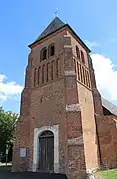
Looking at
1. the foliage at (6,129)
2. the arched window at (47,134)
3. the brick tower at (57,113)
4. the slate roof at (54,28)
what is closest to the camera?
the brick tower at (57,113)

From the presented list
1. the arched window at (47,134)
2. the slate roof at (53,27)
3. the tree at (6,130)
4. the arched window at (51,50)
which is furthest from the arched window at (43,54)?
the tree at (6,130)

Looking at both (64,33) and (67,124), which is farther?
(64,33)

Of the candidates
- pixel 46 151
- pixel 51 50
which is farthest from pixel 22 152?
pixel 51 50

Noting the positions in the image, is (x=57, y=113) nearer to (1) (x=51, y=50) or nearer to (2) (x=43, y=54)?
(1) (x=51, y=50)

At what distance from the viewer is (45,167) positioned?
14258 millimetres

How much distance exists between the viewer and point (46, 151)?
14695 mm

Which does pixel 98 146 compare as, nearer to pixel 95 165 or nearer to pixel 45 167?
pixel 95 165

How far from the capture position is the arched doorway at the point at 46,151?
558 inches

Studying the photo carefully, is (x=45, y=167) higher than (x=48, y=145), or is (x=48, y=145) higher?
(x=48, y=145)

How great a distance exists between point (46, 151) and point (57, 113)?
3.18 m

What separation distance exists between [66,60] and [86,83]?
11.2ft

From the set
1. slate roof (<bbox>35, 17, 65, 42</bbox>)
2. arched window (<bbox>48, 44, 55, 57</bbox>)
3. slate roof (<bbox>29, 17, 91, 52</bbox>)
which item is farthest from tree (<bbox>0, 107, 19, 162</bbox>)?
arched window (<bbox>48, 44, 55, 57</bbox>)

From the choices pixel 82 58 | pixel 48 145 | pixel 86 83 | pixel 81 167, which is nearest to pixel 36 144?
pixel 48 145

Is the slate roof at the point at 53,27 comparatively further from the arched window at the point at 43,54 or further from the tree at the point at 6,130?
the tree at the point at 6,130
